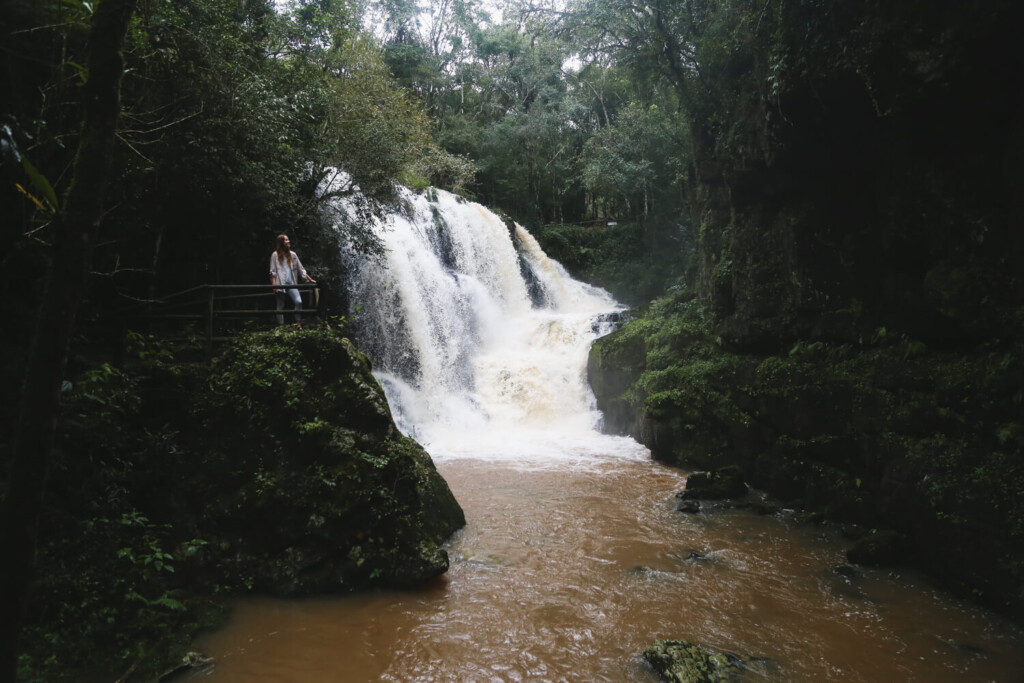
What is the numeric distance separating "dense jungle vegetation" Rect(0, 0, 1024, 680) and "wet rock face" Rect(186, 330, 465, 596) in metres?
0.10

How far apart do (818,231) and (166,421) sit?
29.5ft

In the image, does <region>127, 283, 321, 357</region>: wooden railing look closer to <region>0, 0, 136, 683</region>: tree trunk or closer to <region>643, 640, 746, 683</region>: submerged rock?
<region>0, 0, 136, 683</region>: tree trunk

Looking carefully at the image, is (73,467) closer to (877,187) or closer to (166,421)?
(166,421)

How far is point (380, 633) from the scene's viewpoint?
4.77m

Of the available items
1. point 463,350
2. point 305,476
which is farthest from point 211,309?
point 463,350

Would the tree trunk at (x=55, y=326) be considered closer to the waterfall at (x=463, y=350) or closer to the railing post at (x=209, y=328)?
the railing post at (x=209, y=328)

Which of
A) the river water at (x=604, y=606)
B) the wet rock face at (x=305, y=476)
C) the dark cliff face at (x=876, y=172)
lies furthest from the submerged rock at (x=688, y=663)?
the dark cliff face at (x=876, y=172)

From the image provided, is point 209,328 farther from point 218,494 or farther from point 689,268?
point 689,268

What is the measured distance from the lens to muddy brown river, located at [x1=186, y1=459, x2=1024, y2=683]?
4.36 metres

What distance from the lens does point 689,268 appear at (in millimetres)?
15094

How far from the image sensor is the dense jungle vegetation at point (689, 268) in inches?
173

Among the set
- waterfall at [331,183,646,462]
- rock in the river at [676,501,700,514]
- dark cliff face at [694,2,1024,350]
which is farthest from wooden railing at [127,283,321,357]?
dark cliff face at [694,2,1024,350]

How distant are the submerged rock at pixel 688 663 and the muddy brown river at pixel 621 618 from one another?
0.14 metres

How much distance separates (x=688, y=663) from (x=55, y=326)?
4.41m
